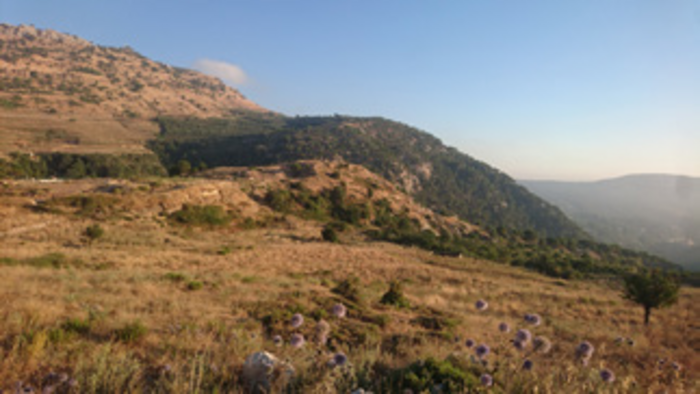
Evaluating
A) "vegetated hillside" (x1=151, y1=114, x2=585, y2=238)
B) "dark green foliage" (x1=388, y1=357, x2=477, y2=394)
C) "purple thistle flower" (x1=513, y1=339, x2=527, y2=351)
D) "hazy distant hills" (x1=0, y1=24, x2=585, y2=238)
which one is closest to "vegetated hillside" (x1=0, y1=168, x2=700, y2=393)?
"dark green foliage" (x1=388, y1=357, x2=477, y2=394)

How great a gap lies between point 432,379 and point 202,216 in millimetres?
36581

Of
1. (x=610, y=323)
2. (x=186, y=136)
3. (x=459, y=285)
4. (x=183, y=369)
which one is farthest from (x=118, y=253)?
(x=186, y=136)

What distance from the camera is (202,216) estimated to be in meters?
35.4

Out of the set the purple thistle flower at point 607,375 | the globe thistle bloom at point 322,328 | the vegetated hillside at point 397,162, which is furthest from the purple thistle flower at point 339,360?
the vegetated hillside at point 397,162

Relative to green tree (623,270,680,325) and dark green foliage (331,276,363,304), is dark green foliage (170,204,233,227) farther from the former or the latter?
green tree (623,270,680,325)

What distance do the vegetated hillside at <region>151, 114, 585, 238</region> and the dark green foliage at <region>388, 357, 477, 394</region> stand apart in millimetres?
Answer: 103161

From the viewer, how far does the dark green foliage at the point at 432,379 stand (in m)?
3.54

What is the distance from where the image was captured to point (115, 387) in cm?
333

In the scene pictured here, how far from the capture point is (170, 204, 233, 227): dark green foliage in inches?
1320

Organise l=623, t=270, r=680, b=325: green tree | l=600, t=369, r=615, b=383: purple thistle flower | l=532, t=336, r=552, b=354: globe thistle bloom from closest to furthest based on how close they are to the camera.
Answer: l=600, t=369, r=615, b=383: purple thistle flower
l=532, t=336, r=552, b=354: globe thistle bloom
l=623, t=270, r=680, b=325: green tree

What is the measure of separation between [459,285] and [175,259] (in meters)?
18.9

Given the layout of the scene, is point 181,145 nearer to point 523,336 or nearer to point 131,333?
point 131,333

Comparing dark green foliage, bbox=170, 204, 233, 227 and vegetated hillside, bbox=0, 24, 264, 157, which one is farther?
vegetated hillside, bbox=0, 24, 264, 157

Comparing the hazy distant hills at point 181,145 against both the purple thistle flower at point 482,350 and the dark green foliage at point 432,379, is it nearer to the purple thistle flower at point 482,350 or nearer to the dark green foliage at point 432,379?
the dark green foliage at point 432,379
